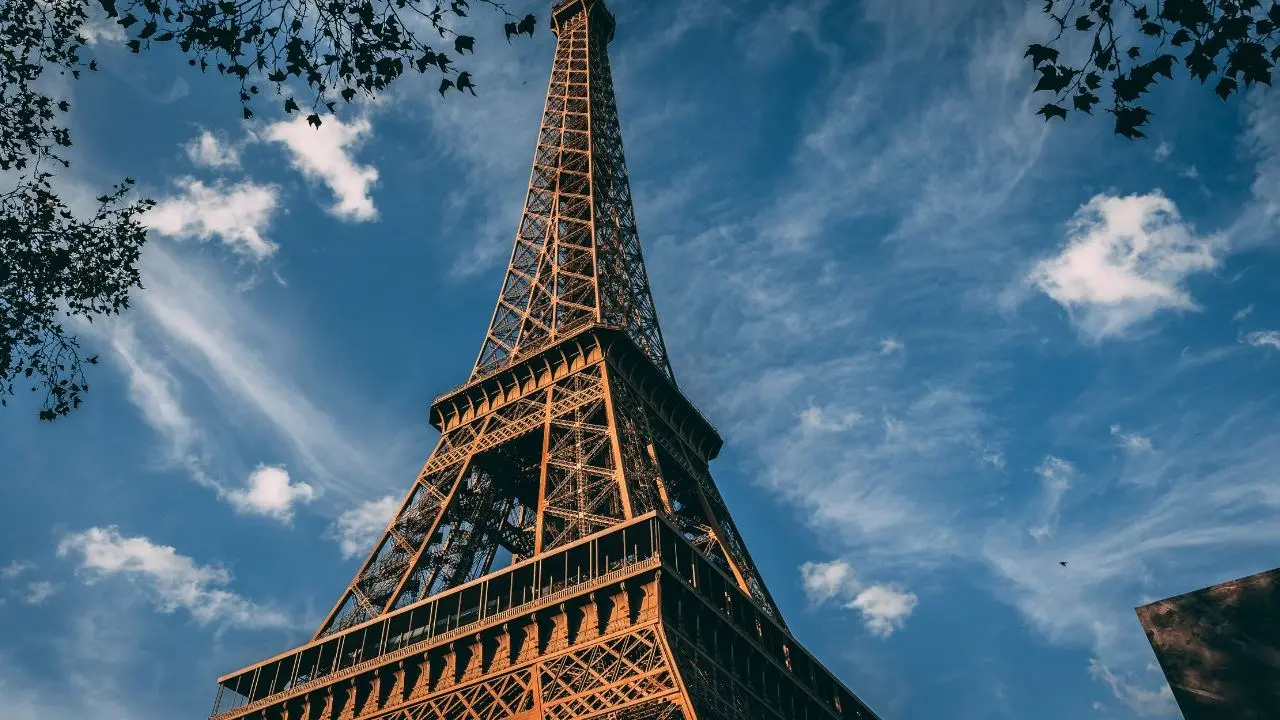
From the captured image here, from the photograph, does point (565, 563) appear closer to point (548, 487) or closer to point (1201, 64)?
point (548, 487)

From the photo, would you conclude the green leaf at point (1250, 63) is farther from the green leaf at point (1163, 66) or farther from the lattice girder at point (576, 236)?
the lattice girder at point (576, 236)

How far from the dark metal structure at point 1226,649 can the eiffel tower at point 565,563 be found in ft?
64.1

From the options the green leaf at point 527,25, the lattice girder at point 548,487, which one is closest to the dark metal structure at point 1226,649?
the green leaf at point 527,25

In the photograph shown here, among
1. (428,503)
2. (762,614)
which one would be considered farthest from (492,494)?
(762,614)

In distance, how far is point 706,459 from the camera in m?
52.8

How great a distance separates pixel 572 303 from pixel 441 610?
22020 mm

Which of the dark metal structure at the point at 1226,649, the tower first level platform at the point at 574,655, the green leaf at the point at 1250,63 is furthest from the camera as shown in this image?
the tower first level platform at the point at 574,655

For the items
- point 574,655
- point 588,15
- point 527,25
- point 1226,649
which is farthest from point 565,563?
point 588,15

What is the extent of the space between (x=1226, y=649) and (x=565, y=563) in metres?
27.4

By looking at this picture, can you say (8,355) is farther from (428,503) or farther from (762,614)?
(428,503)

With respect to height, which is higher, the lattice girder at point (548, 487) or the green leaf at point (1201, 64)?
the lattice girder at point (548, 487)

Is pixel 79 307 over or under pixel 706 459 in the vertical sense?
under

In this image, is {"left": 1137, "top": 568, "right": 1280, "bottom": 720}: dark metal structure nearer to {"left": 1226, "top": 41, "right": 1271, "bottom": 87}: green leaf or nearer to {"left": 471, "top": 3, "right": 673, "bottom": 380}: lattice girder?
{"left": 1226, "top": 41, "right": 1271, "bottom": 87}: green leaf

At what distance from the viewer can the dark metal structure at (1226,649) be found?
798 cm
